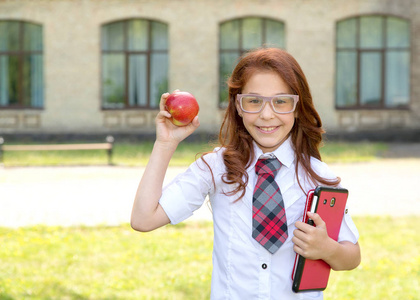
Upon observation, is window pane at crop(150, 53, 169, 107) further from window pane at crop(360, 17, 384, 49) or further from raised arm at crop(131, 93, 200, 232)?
raised arm at crop(131, 93, 200, 232)

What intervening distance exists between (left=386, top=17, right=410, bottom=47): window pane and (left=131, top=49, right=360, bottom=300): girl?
23156 mm

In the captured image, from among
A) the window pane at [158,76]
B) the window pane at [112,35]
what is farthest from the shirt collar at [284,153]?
the window pane at [112,35]

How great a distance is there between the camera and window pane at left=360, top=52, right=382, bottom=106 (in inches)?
984

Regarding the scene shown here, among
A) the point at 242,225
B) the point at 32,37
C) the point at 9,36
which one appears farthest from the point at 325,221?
the point at 9,36

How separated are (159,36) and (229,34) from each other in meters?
2.71

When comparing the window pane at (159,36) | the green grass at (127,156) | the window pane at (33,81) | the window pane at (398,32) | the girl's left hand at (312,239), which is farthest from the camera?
the window pane at (33,81)

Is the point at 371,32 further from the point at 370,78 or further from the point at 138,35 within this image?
the point at 138,35

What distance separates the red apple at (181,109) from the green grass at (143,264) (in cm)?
348

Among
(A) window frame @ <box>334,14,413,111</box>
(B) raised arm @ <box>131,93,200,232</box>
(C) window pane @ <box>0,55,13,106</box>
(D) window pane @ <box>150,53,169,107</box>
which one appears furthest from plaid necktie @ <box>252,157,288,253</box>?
(C) window pane @ <box>0,55,13,106</box>

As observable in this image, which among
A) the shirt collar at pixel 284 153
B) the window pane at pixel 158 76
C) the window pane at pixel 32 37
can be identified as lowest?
the shirt collar at pixel 284 153

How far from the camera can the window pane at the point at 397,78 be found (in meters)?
24.9

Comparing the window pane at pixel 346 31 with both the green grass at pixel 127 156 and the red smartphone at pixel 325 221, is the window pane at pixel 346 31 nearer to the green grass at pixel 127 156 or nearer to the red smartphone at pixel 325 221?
the green grass at pixel 127 156

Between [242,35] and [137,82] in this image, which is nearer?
[242,35]

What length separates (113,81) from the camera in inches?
995
